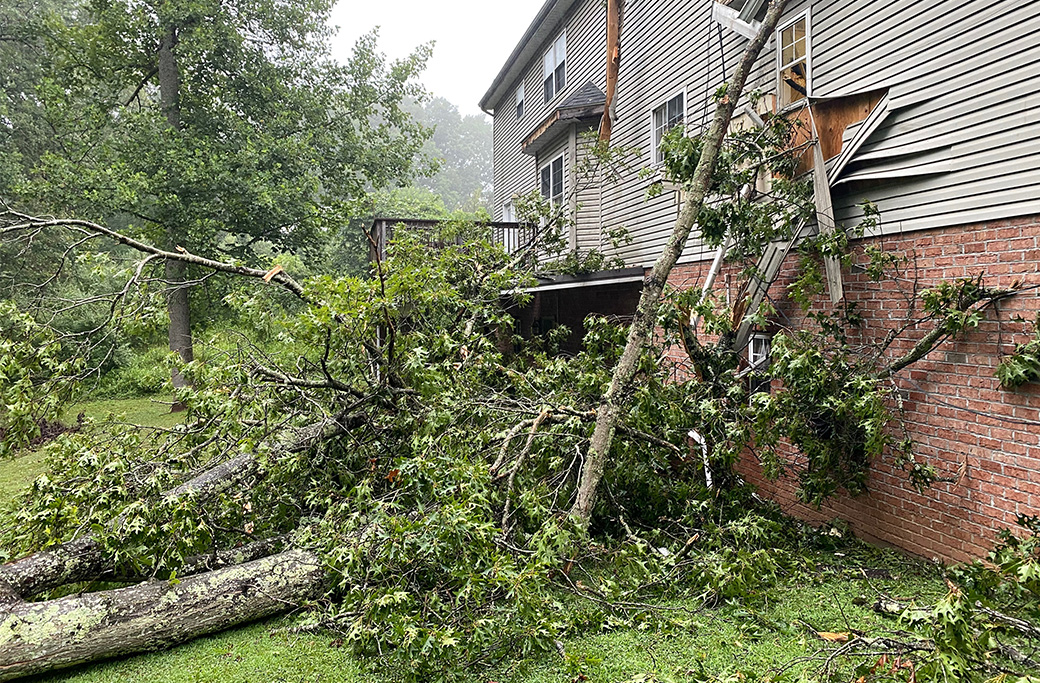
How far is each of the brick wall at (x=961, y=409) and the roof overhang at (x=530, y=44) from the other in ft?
31.7

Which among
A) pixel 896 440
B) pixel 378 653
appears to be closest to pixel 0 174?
pixel 378 653

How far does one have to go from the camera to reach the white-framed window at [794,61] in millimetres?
7003

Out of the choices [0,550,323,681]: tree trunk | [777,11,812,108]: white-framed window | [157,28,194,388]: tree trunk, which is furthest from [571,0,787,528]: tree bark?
[157,28,194,388]: tree trunk

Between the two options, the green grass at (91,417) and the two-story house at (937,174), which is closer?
the two-story house at (937,174)

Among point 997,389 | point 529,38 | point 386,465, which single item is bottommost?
point 386,465

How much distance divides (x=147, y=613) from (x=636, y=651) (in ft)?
11.0

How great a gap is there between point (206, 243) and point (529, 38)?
895 cm

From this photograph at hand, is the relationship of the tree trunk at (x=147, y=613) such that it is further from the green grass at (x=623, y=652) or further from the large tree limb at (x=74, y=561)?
the large tree limb at (x=74, y=561)

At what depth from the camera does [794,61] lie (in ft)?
23.7

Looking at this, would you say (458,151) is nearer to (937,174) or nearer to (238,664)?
(937,174)

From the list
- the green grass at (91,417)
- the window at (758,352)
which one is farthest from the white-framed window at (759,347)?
the green grass at (91,417)

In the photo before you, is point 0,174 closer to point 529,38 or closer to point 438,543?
point 529,38

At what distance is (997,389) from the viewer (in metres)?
5.02

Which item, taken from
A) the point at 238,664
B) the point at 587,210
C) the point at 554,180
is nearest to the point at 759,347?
the point at 587,210
